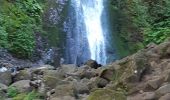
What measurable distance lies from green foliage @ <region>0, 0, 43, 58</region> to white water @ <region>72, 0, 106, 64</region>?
8.28 ft

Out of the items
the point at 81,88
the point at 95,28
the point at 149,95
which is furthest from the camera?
the point at 95,28

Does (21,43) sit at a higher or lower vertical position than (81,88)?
higher

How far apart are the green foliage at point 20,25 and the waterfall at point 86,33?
167 cm

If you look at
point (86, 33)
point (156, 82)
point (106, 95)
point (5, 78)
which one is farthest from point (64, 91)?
point (86, 33)

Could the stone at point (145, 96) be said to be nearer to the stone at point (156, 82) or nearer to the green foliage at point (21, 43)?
the stone at point (156, 82)

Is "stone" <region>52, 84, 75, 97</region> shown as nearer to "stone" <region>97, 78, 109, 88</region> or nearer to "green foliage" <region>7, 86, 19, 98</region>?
"stone" <region>97, 78, 109, 88</region>

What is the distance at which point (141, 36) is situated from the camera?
19.9 m

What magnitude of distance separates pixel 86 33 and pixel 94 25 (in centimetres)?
100

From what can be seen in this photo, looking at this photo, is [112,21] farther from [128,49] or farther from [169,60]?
[169,60]

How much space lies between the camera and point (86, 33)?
18.1m

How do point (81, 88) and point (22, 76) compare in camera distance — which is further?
point (22, 76)

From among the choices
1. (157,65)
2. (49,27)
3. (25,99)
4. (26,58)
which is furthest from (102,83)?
(49,27)

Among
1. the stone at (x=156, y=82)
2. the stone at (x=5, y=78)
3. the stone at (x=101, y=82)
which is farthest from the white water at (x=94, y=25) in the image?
the stone at (x=156, y=82)

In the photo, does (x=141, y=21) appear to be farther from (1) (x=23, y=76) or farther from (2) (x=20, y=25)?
(1) (x=23, y=76)
